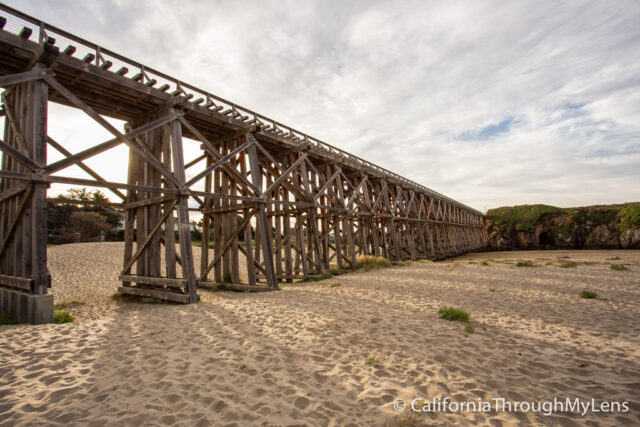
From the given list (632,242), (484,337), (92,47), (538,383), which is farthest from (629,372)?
(632,242)

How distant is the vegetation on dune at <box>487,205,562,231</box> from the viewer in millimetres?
44656

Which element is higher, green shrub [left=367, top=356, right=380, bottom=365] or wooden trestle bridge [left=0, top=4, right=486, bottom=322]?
wooden trestle bridge [left=0, top=4, right=486, bottom=322]

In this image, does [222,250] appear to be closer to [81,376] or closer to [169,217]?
[169,217]

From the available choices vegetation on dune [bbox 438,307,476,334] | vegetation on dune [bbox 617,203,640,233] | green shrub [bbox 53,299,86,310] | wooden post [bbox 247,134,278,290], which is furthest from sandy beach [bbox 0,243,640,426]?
vegetation on dune [bbox 617,203,640,233]

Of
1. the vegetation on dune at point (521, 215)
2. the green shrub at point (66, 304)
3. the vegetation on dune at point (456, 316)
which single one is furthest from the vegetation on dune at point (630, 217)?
the green shrub at point (66, 304)

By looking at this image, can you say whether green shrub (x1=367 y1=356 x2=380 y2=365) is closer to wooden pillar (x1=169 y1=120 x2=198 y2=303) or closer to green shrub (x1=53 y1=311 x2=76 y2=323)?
wooden pillar (x1=169 y1=120 x2=198 y2=303)

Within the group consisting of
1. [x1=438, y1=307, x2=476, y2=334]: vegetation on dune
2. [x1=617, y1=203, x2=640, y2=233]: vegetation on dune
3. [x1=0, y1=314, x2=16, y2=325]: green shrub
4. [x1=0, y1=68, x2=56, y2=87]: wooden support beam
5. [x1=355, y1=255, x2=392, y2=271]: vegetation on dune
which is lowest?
[x1=438, y1=307, x2=476, y2=334]: vegetation on dune

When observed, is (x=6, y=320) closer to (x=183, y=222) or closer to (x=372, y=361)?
(x=183, y=222)

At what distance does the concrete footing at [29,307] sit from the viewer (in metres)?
5.62

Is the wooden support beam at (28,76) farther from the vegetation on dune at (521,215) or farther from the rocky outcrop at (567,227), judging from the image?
the vegetation on dune at (521,215)

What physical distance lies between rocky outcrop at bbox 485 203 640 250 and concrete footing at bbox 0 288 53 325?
51500 millimetres

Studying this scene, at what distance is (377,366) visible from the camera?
3.90 metres

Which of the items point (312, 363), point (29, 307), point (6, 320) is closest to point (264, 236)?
Answer: point (29, 307)

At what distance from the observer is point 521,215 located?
47.0 m
